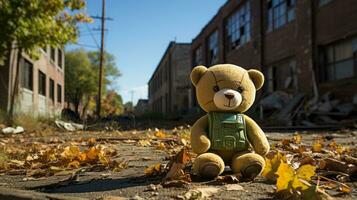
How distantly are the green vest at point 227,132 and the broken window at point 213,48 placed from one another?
29007 millimetres

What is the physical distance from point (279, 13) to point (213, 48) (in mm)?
13083

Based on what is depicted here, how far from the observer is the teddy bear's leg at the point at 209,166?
11.2ft

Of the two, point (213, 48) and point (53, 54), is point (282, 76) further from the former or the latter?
point (53, 54)

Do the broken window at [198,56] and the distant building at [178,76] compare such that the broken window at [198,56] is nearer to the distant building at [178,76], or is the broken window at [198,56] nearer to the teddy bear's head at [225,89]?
the distant building at [178,76]

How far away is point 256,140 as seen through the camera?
373 centimetres

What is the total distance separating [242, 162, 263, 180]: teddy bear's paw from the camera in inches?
133

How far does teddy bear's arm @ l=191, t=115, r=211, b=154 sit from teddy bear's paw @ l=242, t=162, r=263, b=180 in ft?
1.29

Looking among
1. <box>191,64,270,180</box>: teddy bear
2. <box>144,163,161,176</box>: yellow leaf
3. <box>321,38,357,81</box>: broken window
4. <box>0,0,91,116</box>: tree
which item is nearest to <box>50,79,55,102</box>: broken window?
<box>0,0,91,116</box>: tree

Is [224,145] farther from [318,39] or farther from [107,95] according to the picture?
[107,95]

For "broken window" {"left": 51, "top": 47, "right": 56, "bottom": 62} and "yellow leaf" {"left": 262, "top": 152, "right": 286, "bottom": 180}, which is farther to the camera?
"broken window" {"left": 51, "top": 47, "right": 56, "bottom": 62}

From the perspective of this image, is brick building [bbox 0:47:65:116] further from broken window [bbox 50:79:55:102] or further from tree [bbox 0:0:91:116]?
tree [bbox 0:0:91:116]


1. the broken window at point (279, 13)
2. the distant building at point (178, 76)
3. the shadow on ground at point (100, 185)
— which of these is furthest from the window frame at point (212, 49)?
the shadow on ground at point (100, 185)

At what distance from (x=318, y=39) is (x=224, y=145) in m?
14.6

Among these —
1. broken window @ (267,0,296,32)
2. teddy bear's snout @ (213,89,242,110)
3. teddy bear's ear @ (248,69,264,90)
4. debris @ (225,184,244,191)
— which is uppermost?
broken window @ (267,0,296,32)
